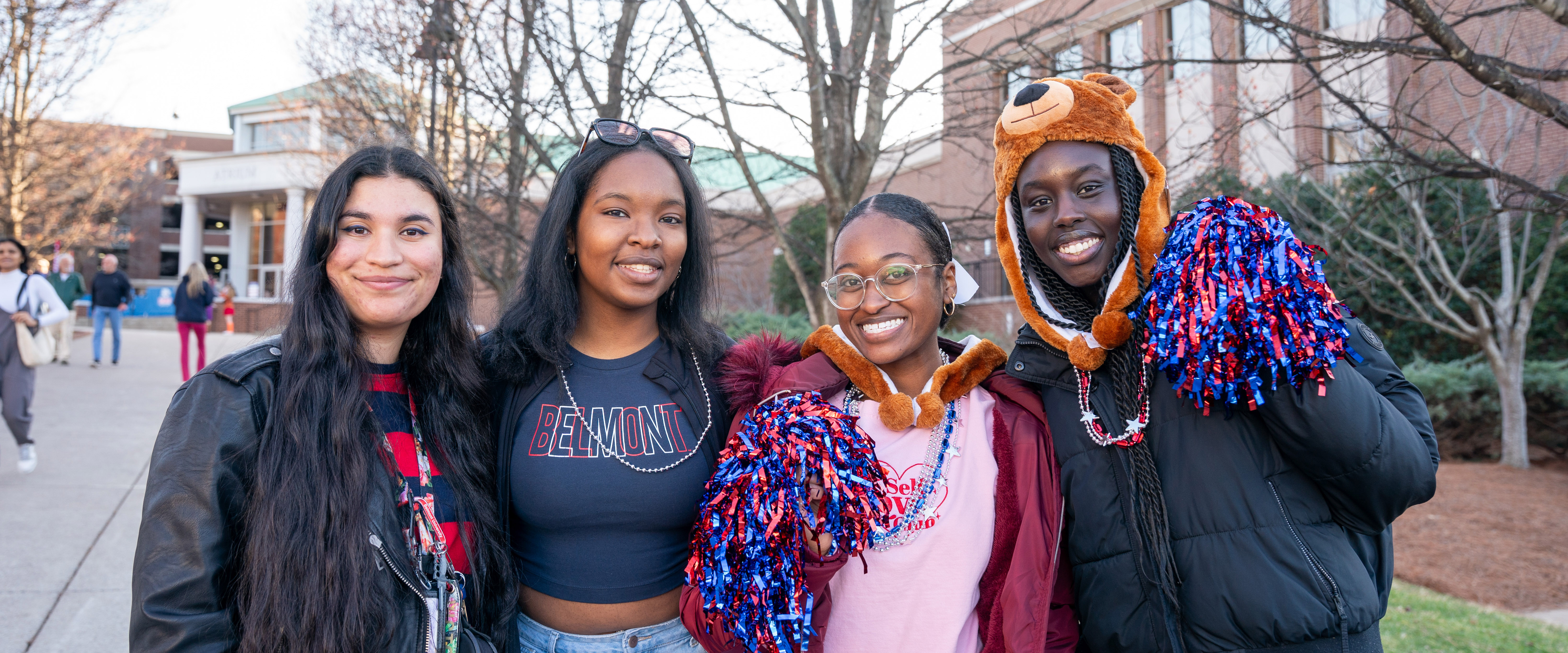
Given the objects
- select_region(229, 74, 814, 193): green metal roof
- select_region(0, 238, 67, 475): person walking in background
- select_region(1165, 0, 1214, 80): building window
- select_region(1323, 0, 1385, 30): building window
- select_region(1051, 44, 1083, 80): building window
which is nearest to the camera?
select_region(1051, 44, 1083, 80): building window

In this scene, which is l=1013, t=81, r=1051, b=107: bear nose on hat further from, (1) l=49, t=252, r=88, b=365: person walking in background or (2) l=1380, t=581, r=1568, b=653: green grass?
(1) l=49, t=252, r=88, b=365: person walking in background

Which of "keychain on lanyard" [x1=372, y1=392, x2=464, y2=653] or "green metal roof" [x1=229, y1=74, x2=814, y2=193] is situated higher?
"green metal roof" [x1=229, y1=74, x2=814, y2=193]

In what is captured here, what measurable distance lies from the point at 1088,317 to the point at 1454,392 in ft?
31.2

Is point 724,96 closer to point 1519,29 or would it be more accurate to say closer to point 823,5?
point 823,5

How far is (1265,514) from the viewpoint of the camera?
1739 millimetres

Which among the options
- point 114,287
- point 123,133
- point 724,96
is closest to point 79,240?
point 123,133

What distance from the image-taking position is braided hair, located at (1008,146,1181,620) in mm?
1816

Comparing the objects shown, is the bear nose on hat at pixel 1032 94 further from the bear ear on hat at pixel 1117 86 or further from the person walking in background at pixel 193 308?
the person walking in background at pixel 193 308

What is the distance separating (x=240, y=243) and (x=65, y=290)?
1072 inches

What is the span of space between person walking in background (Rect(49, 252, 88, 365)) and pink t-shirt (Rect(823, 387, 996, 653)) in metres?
13.5

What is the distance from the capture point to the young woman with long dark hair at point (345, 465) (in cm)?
154

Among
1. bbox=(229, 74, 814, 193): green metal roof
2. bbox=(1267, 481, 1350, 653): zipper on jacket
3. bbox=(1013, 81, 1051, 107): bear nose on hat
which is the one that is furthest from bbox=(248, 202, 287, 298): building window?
bbox=(1267, 481, 1350, 653): zipper on jacket

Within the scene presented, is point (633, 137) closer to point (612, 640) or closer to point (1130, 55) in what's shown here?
point (612, 640)

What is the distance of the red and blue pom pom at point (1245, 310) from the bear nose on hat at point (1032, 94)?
51 cm
